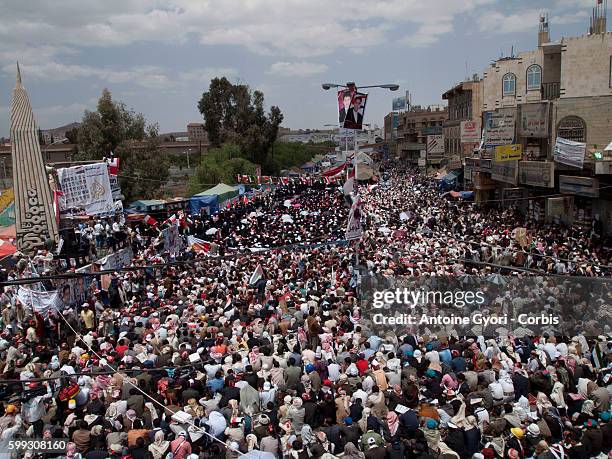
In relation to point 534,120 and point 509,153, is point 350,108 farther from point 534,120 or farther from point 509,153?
point 534,120

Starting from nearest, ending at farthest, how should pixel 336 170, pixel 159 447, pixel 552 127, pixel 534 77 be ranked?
pixel 159 447 → pixel 552 127 → pixel 336 170 → pixel 534 77

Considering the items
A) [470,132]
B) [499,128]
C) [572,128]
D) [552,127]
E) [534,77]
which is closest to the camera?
[572,128]

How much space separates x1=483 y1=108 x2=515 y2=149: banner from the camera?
30328 millimetres

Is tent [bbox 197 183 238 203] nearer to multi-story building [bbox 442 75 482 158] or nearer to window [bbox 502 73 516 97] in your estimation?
multi-story building [bbox 442 75 482 158]

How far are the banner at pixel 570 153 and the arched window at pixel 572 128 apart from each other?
12.9 ft

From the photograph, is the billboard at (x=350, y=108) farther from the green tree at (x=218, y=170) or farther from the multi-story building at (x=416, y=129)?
the multi-story building at (x=416, y=129)

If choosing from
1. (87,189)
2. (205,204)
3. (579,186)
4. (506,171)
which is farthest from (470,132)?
(87,189)

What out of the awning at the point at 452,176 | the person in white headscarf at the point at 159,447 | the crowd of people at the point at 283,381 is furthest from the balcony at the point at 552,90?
the person in white headscarf at the point at 159,447

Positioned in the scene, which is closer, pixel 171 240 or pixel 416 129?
pixel 171 240

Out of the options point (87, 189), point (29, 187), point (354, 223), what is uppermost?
point (29, 187)

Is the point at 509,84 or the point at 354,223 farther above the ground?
the point at 509,84

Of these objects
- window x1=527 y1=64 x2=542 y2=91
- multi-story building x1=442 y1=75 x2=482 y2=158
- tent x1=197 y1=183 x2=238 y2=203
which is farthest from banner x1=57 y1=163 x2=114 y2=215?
window x1=527 y1=64 x2=542 y2=91

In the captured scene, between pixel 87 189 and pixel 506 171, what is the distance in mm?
19910

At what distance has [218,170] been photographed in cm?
4628
